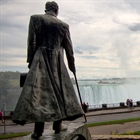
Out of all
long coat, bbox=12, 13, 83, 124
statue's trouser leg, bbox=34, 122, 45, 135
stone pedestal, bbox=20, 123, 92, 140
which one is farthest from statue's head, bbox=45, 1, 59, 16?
stone pedestal, bbox=20, 123, 92, 140

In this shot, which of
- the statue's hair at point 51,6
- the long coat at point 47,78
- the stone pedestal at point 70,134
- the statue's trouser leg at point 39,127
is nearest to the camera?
the long coat at point 47,78

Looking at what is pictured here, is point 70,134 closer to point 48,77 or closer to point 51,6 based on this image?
point 48,77

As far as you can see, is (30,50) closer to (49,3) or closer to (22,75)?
(22,75)

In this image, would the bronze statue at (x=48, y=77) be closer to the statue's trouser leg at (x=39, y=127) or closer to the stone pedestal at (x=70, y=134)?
the statue's trouser leg at (x=39, y=127)

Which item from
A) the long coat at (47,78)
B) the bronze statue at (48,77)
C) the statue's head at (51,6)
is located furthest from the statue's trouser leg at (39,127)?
the statue's head at (51,6)

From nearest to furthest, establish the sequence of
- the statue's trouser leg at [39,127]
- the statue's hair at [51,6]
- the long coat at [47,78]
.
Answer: the long coat at [47,78]
the statue's trouser leg at [39,127]
the statue's hair at [51,6]

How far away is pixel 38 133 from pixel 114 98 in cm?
5440

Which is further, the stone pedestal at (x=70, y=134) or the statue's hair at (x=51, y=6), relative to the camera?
the statue's hair at (x=51, y=6)

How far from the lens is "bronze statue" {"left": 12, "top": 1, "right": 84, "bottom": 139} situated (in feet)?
13.4

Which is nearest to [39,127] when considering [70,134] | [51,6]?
[70,134]

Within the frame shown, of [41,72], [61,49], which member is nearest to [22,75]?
[41,72]

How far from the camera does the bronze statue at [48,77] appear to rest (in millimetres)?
4090

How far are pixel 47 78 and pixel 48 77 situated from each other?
0.10 feet

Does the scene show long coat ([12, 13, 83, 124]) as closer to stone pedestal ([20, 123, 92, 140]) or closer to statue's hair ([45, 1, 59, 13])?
statue's hair ([45, 1, 59, 13])
